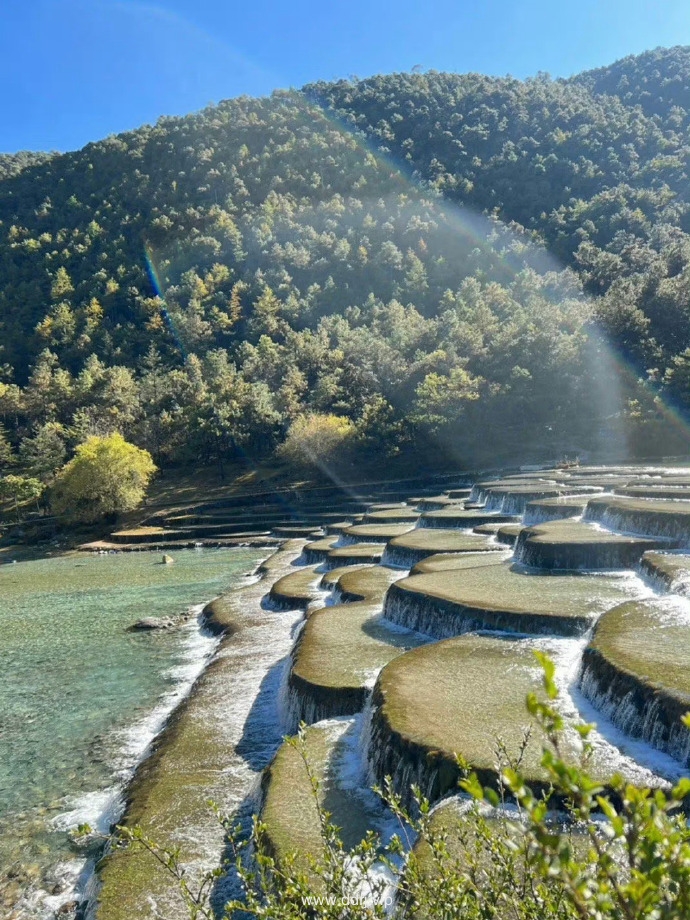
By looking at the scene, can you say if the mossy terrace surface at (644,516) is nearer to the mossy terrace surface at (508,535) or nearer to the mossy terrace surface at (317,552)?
the mossy terrace surface at (508,535)

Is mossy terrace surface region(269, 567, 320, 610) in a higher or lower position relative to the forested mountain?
lower

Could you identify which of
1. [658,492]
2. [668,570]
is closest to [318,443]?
[658,492]

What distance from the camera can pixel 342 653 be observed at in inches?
644

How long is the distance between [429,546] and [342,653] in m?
11.0

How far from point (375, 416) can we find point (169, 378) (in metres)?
39.8

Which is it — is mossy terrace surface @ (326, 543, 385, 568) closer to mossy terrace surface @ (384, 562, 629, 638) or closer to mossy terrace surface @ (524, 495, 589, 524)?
mossy terrace surface @ (524, 495, 589, 524)

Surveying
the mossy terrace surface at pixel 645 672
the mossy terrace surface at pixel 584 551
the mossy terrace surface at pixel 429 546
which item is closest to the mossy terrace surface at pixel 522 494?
the mossy terrace surface at pixel 429 546

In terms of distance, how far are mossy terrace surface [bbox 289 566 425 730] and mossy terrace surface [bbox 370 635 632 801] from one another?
1.03 m

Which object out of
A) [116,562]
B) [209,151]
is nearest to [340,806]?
[116,562]

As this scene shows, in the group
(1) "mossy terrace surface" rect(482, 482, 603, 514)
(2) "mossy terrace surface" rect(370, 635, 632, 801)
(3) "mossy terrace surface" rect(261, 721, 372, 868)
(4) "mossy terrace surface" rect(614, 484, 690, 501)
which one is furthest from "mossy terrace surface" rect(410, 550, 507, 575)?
(3) "mossy terrace surface" rect(261, 721, 372, 868)

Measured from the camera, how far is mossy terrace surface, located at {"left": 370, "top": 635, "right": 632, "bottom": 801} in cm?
967

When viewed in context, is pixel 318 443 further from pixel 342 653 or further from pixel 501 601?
pixel 342 653

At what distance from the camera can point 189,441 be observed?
264 ft

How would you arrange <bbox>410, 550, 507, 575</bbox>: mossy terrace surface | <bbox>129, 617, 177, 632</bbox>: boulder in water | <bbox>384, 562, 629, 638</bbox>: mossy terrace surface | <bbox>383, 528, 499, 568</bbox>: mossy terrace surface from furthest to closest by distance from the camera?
1. <bbox>383, 528, 499, 568</bbox>: mossy terrace surface
2. <bbox>129, 617, 177, 632</bbox>: boulder in water
3. <bbox>410, 550, 507, 575</bbox>: mossy terrace surface
4. <bbox>384, 562, 629, 638</bbox>: mossy terrace surface
